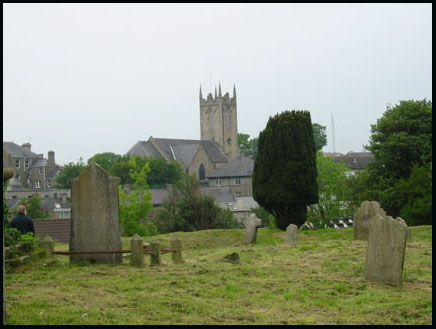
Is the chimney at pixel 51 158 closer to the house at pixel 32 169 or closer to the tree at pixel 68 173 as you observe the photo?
the house at pixel 32 169

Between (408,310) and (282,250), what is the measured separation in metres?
9.94

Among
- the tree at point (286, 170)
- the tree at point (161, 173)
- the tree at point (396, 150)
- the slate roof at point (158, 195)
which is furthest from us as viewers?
the tree at point (161, 173)

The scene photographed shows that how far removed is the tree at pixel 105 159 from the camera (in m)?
114

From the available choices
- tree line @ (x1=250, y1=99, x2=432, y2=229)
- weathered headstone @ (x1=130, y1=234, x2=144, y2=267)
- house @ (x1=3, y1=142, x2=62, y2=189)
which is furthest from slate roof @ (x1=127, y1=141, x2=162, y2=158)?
weathered headstone @ (x1=130, y1=234, x2=144, y2=267)

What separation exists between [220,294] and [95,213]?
15.2ft

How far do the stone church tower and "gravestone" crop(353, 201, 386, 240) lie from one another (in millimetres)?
127779

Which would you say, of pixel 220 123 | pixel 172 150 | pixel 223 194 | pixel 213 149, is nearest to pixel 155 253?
pixel 223 194

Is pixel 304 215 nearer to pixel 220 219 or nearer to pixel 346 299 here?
pixel 220 219

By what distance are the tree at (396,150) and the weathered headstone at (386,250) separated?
89.8ft

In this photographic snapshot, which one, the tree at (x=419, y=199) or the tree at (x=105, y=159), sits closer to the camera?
the tree at (x=419, y=199)

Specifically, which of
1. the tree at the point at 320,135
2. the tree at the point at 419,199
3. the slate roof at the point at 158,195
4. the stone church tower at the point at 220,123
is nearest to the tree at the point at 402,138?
the tree at the point at 419,199

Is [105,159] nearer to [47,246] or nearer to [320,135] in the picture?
[320,135]

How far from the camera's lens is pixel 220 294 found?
1101 cm

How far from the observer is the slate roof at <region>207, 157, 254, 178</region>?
116075 mm
